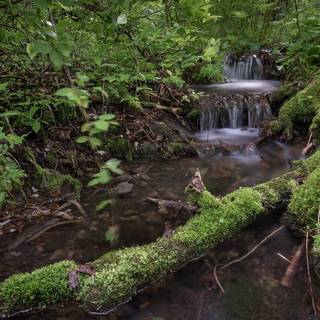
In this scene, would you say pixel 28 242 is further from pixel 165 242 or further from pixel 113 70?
pixel 113 70

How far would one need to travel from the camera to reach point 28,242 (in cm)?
383

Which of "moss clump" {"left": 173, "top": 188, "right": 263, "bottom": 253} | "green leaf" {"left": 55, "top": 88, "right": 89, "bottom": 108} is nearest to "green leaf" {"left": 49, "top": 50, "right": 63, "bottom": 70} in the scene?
"green leaf" {"left": 55, "top": 88, "right": 89, "bottom": 108}

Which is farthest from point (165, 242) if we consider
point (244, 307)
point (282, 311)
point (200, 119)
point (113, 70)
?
point (200, 119)

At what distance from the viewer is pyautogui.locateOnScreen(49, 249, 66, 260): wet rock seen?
3596mm

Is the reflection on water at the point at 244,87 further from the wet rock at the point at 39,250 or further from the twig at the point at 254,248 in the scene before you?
the wet rock at the point at 39,250

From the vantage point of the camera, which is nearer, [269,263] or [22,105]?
[269,263]

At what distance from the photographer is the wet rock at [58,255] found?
3.60 m

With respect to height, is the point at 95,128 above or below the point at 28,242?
above

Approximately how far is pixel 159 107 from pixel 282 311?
492 cm

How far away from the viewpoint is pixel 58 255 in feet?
11.9

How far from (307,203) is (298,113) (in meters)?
3.84

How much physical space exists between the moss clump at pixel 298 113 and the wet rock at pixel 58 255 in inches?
189

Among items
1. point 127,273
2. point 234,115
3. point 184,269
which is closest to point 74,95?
point 127,273

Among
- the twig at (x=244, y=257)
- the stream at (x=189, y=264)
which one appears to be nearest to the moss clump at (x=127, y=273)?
the stream at (x=189, y=264)
